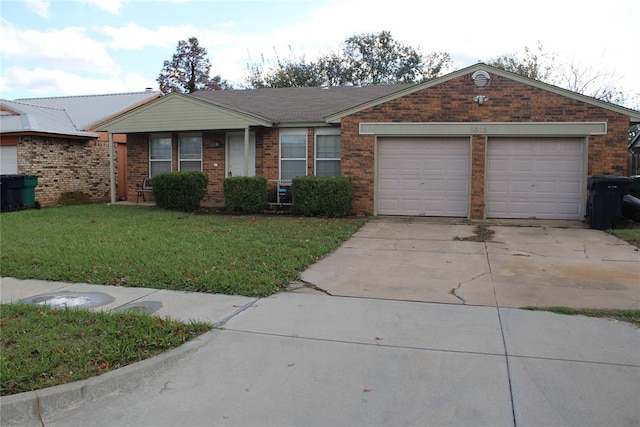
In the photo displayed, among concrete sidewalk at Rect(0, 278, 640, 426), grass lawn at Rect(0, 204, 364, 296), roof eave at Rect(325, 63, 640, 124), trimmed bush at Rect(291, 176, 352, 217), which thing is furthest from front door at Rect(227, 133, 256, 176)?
concrete sidewalk at Rect(0, 278, 640, 426)

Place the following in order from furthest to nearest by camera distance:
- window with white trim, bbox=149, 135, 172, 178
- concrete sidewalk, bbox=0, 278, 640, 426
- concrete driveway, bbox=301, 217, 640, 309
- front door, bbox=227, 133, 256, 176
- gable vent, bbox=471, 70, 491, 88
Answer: window with white trim, bbox=149, 135, 172, 178 → front door, bbox=227, 133, 256, 176 → gable vent, bbox=471, 70, 491, 88 → concrete driveway, bbox=301, 217, 640, 309 → concrete sidewalk, bbox=0, 278, 640, 426

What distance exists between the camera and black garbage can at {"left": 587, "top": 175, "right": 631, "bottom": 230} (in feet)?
37.5

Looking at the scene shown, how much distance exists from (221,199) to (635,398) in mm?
A: 14480

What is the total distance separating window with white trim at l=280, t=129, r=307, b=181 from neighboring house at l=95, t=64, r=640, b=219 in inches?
1.3

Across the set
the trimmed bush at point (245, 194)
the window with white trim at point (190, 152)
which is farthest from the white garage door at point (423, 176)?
the window with white trim at point (190, 152)

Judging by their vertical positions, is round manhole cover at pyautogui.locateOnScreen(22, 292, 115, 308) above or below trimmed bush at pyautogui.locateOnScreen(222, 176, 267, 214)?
below

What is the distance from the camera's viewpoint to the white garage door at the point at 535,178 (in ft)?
43.1

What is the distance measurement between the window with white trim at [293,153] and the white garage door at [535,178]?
561 centimetres

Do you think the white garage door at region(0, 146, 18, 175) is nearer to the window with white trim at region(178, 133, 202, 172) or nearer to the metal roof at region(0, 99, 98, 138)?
the metal roof at region(0, 99, 98, 138)

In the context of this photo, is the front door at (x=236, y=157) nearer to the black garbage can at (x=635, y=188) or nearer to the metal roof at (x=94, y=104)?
the metal roof at (x=94, y=104)

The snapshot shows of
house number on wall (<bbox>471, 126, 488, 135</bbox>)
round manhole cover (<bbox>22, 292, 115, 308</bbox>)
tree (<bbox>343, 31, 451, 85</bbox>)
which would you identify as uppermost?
tree (<bbox>343, 31, 451, 85</bbox>)

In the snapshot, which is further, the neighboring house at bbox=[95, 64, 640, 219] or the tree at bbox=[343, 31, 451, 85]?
the tree at bbox=[343, 31, 451, 85]

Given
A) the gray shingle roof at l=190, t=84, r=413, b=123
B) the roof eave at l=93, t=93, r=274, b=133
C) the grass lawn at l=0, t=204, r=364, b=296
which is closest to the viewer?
the grass lawn at l=0, t=204, r=364, b=296

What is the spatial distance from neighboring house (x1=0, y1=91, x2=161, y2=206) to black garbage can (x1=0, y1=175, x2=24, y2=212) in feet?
3.87
